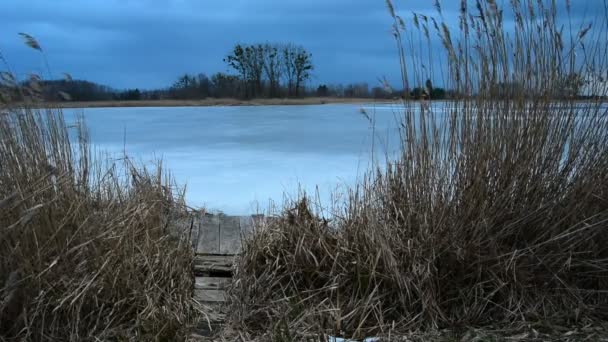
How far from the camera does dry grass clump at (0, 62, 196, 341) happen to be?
245 centimetres

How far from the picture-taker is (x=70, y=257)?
8.41ft

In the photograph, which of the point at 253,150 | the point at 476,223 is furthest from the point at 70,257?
the point at 253,150

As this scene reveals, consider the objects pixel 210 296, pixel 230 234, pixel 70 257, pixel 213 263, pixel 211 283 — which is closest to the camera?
pixel 70 257

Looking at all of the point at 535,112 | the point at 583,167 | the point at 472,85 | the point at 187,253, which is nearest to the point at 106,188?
the point at 187,253

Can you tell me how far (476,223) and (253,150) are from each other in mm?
4003

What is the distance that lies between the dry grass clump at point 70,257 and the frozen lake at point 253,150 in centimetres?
40

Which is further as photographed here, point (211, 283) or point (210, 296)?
point (211, 283)

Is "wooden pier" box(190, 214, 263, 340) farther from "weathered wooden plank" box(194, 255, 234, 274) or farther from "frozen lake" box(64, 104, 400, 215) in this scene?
"frozen lake" box(64, 104, 400, 215)

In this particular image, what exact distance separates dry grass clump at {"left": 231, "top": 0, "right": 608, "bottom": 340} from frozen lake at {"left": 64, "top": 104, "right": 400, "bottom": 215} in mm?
374

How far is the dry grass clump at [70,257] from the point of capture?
96.3 inches

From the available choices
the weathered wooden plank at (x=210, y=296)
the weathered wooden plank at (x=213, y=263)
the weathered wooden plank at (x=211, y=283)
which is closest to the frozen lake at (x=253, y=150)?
the weathered wooden plank at (x=213, y=263)

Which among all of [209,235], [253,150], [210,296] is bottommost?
[210,296]

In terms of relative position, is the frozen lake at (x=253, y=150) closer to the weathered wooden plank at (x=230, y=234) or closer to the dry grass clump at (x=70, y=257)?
the weathered wooden plank at (x=230, y=234)

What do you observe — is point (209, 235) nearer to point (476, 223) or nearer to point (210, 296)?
point (210, 296)
